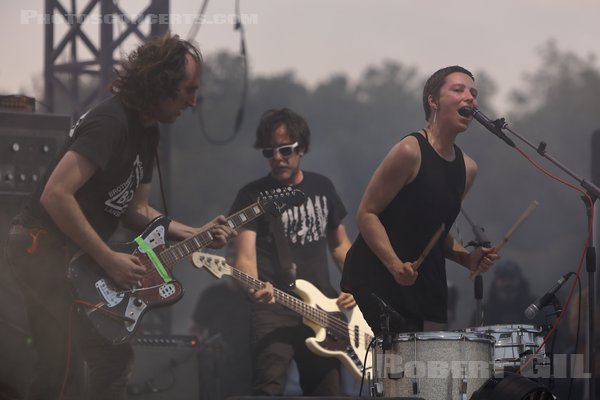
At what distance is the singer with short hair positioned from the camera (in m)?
4.28

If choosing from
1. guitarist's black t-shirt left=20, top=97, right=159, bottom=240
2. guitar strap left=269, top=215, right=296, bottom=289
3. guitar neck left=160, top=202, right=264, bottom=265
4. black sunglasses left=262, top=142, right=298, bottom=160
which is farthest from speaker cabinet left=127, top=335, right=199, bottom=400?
guitarist's black t-shirt left=20, top=97, right=159, bottom=240

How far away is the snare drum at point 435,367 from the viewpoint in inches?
160

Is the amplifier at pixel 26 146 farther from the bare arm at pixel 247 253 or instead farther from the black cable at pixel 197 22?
the black cable at pixel 197 22

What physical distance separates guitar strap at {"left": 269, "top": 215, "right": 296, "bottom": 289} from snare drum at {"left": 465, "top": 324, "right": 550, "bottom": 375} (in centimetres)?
123

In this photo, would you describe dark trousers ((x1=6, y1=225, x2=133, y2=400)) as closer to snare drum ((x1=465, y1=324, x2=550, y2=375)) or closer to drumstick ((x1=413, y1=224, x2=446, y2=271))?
drumstick ((x1=413, y1=224, x2=446, y2=271))

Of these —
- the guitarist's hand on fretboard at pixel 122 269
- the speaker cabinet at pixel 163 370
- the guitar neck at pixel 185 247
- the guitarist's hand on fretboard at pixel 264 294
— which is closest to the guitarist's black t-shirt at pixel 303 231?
the guitarist's hand on fretboard at pixel 264 294

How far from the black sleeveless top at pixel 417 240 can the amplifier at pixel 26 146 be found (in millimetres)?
2240

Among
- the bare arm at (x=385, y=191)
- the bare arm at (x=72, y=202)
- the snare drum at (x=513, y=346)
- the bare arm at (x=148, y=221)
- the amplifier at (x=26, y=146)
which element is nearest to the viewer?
the bare arm at (x=72, y=202)

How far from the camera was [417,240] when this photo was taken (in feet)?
14.3

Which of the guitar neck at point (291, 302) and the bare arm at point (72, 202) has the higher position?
the bare arm at point (72, 202)

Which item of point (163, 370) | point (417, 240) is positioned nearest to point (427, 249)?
point (417, 240)

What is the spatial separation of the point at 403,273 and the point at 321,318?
160cm

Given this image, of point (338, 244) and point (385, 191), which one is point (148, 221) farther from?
point (338, 244)

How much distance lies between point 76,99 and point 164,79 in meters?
3.40
